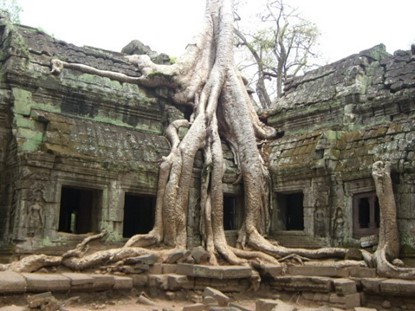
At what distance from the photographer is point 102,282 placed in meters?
6.96

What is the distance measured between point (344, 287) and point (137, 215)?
5379 mm

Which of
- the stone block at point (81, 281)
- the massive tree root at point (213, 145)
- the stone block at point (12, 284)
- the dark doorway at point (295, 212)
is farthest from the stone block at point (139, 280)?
the dark doorway at point (295, 212)

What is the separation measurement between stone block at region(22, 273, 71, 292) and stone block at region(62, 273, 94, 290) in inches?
2.8

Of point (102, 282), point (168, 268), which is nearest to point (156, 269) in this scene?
point (168, 268)

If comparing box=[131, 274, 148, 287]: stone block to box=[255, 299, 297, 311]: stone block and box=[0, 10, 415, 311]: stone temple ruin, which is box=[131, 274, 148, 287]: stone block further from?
box=[255, 299, 297, 311]: stone block

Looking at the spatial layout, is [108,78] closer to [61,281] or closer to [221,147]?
[221,147]

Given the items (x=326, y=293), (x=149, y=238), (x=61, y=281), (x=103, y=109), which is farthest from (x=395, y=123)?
(x=61, y=281)

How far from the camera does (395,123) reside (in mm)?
9000

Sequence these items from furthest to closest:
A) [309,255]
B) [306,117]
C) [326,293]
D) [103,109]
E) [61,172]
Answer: [306,117], [103,109], [309,255], [61,172], [326,293]

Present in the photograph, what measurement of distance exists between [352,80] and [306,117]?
124 centimetres

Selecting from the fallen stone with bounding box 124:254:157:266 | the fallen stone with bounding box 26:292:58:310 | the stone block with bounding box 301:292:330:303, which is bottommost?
the stone block with bounding box 301:292:330:303

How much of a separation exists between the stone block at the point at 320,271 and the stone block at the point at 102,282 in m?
3.10

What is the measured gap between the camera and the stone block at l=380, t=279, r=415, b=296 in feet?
22.6

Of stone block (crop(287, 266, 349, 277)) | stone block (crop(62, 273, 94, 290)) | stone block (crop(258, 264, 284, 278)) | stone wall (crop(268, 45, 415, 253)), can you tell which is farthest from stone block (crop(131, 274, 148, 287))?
stone wall (crop(268, 45, 415, 253))
